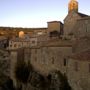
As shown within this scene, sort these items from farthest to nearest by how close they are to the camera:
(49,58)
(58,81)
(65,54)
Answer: (49,58) → (65,54) → (58,81)

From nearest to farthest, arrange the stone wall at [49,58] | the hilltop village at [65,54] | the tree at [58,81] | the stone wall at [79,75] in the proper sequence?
the stone wall at [79,75] → the hilltop village at [65,54] → the tree at [58,81] → the stone wall at [49,58]

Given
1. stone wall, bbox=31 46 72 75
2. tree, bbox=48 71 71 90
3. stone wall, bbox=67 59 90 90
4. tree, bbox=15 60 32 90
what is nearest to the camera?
stone wall, bbox=67 59 90 90

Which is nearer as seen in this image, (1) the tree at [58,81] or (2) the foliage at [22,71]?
(1) the tree at [58,81]

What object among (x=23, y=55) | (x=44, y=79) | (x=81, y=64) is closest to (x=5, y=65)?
(x=23, y=55)

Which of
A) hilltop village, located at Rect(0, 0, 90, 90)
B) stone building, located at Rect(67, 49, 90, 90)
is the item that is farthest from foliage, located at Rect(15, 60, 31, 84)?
stone building, located at Rect(67, 49, 90, 90)

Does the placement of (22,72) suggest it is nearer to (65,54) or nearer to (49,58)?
(49,58)

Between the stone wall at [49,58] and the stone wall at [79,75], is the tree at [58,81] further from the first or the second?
the stone wall at [79,75]

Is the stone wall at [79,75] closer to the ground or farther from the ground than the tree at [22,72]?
farther from the ground

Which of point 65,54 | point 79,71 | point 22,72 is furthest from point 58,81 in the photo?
point 22,72

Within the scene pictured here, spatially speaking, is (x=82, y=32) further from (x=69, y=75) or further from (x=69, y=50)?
(x=69, y=75)

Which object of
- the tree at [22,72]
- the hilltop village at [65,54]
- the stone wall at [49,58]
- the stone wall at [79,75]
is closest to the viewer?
the stone wall at [79,75]

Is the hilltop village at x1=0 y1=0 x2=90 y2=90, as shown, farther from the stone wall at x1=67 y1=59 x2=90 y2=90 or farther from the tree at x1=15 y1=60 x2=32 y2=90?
the tree at x1=15 y1=60 x2=32 y2=90

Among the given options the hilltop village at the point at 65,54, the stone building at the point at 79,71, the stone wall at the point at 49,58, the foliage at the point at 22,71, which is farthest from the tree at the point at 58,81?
the foliage at the point at 22,71

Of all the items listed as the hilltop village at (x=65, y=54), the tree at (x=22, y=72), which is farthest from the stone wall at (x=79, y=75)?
the tree at (x=22, y=72)
